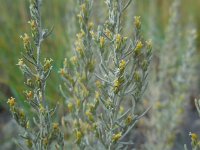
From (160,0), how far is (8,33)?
292 centimetres

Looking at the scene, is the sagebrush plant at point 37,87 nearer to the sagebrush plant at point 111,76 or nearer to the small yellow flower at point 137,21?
the sagebrush plant at point 111,76

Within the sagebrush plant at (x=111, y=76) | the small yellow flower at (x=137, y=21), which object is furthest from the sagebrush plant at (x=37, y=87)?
the small yellow flower at (x=137, y=21)

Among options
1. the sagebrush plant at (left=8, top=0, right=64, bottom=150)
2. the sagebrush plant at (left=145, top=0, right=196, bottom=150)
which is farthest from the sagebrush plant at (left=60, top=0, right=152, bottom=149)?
the sagebrush plant at (left=145, top=0, right=196, bottom=150)

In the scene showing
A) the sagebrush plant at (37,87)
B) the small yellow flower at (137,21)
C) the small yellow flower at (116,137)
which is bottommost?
the small yellow flower at (116,137)

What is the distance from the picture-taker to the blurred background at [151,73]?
133 inches

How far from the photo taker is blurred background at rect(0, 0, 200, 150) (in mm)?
3371

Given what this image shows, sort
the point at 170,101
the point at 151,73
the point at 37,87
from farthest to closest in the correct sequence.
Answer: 1. the point at 151,73
2. the point at 170,101
3. the point at 37,87

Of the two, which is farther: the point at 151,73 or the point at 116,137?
the point at 151,73

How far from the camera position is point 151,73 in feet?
13.7

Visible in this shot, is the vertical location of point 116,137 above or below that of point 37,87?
below

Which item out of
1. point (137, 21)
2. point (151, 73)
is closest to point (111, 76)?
point (137, 21)

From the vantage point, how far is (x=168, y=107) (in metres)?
3.51

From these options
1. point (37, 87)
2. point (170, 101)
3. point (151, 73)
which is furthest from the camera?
point (151, 73)

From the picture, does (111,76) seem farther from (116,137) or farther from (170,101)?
(170,101)
